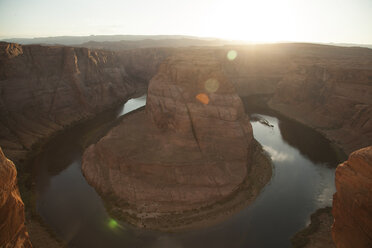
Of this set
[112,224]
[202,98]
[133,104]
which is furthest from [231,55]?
[112,224]

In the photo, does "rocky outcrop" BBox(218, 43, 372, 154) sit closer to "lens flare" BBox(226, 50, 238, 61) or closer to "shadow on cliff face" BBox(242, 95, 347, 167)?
"shadow on cliff face" BBox(242, 95, 347, 167)

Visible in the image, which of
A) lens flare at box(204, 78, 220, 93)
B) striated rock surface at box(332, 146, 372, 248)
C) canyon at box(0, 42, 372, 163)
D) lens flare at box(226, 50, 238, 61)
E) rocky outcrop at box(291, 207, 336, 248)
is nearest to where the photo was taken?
striated rock surface at box(332, 146, 372, 248)

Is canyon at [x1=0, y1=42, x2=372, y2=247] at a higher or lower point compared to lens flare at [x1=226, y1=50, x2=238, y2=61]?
lower

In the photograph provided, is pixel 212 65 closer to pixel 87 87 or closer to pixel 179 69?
pixel 179 69

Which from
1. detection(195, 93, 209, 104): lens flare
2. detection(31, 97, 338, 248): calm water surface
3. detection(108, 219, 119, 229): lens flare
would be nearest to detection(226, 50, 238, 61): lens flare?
detection(31, 97, 338, 248): calm water surface

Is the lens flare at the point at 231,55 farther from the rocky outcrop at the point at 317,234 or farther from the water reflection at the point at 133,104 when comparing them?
the rocky outcrop at the point at 317,234

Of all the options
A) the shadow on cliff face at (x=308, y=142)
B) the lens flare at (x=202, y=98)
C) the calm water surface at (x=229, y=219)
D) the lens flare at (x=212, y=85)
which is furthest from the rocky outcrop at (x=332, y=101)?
the lens flare at (x=202, y=98)

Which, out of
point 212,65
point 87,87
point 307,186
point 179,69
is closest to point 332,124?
point 307,186

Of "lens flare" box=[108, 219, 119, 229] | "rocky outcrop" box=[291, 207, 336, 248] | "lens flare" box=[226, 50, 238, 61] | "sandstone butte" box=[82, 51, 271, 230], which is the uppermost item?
"lens flare" box=[226, 50, 238, 61]
